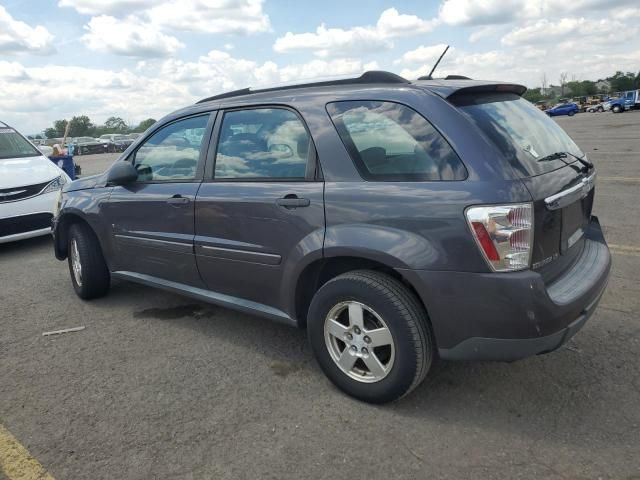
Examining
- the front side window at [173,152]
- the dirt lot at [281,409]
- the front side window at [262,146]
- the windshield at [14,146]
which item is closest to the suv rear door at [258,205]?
the front side window at [262,146]

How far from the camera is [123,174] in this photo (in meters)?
4.00

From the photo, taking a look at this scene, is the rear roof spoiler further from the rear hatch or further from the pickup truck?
the pickup truck

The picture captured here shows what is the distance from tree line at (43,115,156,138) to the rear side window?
7262 cm

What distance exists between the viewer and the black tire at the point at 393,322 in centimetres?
264

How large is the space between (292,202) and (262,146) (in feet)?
1.77

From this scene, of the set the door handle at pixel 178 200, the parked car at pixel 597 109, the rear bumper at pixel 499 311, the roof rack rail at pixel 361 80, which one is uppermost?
the roof rack rail at pixel 361 80

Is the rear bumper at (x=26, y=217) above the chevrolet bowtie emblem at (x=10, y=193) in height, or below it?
below

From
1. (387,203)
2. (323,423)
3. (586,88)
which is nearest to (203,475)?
(323,423)

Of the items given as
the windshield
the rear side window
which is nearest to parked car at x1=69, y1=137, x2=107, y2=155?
the windshield

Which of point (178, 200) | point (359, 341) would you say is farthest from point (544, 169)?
point (178, 200)

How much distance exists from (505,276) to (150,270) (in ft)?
9.15

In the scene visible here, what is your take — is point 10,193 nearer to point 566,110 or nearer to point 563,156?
point 563,156

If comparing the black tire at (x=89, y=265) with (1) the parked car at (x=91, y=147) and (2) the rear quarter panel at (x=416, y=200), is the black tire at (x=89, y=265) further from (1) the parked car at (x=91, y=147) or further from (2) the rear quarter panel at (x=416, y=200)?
(1) the parked car at (x=91, y=147)

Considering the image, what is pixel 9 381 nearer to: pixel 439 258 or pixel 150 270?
pixel 150 270
